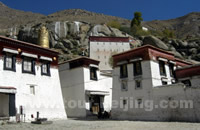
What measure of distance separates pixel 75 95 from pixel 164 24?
4997 inches

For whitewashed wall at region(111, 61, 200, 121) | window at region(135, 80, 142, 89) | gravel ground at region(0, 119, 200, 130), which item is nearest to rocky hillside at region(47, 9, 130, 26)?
whitewashed wall at region(111, 61, 200, 121)

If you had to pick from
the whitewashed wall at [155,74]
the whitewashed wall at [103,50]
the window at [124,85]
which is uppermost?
the whitewashed wall at [103,50]

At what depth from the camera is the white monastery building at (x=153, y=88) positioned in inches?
630

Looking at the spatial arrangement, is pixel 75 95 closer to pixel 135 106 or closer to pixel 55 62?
pixel 55 62

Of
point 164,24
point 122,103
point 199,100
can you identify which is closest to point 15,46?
point 122,103

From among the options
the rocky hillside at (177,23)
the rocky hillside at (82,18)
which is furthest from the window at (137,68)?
the rocky hillside at (177,23)

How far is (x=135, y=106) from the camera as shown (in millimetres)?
19344

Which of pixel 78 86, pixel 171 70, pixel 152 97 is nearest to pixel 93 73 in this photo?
pixel 78 86

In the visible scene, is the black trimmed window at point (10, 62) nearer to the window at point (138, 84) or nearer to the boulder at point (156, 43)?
the window at point (138, 84)

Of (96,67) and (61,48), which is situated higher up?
(61,48)

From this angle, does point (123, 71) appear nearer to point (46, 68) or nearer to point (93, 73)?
point (93, 73)

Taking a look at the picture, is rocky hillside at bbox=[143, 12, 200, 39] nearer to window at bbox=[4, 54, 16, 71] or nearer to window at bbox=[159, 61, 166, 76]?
window at bbox=[159, 61, 166, 76]

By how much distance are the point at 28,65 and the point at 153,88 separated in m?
11.4

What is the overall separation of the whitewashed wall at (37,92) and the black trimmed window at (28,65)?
302 millimetres
